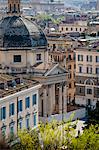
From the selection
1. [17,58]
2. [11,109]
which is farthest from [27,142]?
[17,58]

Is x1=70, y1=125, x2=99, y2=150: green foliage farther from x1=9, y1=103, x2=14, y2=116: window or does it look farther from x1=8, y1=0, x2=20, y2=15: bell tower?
x1=8, y1=0, x2=20, y2=15: bell tower

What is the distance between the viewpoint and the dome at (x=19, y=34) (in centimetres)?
7700

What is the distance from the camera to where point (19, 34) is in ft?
254

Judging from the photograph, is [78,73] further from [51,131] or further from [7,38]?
[51,131]

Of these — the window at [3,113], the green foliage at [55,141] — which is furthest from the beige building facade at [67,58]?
the green foliage at [55,141]

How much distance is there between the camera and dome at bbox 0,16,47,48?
7700 centimetres

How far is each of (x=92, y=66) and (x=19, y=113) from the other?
1291 inches

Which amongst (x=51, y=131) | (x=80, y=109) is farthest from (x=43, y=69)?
(x=51, y=131)

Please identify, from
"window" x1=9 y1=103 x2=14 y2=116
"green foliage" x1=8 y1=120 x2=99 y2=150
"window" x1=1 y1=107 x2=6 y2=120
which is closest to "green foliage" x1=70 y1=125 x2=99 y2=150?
"green foliage" x1=8 y1=120 x2=99 y2=150

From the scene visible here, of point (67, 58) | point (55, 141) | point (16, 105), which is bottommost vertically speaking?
point (55, 141)

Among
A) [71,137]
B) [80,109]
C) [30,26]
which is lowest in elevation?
[80,109]

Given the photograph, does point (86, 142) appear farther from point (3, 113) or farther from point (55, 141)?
point (3, 113)

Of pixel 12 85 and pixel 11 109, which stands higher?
pixel 12 85

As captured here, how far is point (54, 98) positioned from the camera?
255 ft
